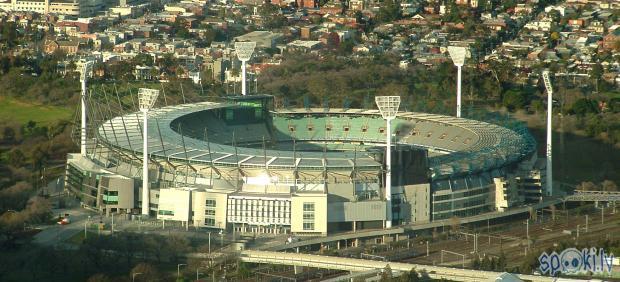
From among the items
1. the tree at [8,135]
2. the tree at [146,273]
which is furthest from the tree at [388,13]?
the tree at [146,273]

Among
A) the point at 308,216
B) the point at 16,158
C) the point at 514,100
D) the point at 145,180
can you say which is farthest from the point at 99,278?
the point at 514,100

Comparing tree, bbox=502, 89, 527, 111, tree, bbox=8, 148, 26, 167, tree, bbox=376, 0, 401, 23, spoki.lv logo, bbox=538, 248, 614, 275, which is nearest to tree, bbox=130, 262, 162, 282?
spoki.lv logo, bbox=538, 248, 614, 275

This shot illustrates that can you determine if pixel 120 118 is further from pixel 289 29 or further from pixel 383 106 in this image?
pixel 289 29

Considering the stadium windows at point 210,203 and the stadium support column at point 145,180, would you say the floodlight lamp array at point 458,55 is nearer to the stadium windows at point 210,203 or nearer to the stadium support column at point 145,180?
the stadium support column at point 145,180

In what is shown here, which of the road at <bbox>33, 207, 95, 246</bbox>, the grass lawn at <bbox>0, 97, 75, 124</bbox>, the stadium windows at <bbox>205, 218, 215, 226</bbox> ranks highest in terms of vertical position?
the grass lawn at <bbox>0, 97, 75, 124</bbox>

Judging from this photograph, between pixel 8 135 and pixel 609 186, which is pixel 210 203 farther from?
pixel 8 135

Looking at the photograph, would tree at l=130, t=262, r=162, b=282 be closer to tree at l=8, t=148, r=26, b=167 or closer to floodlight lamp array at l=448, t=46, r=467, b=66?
tree at l=8, t=148, r=26, b=167
